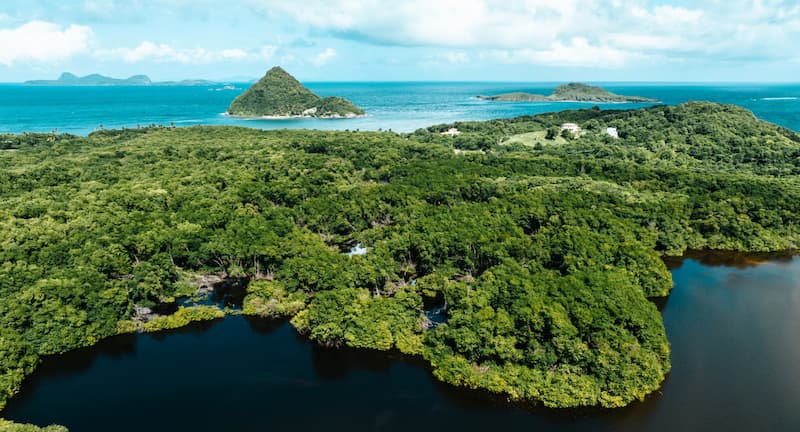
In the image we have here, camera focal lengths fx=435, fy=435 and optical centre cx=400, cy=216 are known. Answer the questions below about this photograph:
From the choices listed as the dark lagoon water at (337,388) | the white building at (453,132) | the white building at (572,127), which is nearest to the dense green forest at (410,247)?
the dark lagoon water at (337,388)

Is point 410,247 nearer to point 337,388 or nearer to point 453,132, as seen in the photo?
point 337,388

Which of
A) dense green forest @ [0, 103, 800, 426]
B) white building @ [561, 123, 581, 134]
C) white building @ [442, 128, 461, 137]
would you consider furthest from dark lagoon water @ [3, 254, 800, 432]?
white building @ [442, 128, 461, 137]

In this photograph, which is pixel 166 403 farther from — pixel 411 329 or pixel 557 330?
pixel 557 330

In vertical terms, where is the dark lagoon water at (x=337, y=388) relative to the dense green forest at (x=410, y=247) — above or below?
below

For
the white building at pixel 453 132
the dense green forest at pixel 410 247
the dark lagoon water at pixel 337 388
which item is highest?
the white building at pixel 453 132

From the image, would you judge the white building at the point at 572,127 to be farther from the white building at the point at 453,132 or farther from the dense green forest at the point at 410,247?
the dense green forest at the point at 410,247

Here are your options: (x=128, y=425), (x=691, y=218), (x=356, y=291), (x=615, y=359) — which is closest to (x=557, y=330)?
(x=615, y=359)
